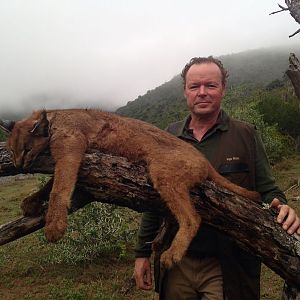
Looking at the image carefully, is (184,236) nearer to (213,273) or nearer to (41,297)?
(213,273)

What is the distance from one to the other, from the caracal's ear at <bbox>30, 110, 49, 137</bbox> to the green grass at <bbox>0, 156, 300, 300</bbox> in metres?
4.88

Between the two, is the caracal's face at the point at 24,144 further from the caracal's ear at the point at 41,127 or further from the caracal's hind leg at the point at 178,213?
the caracal's hind leg at the point at 178,213

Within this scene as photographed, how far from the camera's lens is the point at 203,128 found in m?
4.51

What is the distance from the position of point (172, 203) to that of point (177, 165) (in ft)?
1.42

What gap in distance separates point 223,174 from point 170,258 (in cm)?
98

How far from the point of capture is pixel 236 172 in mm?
4250

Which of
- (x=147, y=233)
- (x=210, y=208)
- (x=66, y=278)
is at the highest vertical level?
(x=210, y=208)

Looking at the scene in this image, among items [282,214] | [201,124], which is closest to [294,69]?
[201,124]

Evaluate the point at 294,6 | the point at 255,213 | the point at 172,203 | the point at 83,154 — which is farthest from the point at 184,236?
the point at 294,6

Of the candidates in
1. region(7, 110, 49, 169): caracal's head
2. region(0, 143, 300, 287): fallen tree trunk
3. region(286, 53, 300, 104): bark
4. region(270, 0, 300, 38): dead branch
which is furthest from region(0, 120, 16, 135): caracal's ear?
region(270, 0, 300, 38): dead branch

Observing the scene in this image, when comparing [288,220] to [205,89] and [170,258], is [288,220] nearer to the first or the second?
[170,258]

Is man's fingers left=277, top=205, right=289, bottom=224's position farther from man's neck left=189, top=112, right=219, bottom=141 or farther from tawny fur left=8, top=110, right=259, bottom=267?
man's neck left=189, top=112, right=219, bottom=141

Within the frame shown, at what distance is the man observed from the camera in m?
4.04

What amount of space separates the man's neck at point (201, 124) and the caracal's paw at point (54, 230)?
1.66m
